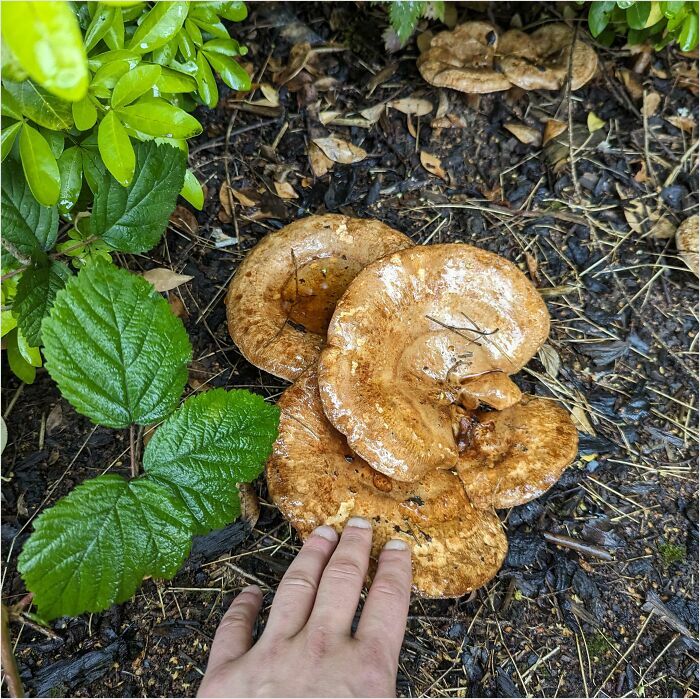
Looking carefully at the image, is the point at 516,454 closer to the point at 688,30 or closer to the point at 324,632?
the point at 324,632

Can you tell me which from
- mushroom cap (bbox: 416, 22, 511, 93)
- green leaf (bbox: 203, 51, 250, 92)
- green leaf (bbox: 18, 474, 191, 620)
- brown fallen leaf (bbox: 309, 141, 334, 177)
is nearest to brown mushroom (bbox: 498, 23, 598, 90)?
mushroom cap (bbox: 416, 22, 511, 93)

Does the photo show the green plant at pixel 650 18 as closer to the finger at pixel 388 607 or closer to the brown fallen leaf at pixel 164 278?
the brown fallen leaf at pixel 164 278

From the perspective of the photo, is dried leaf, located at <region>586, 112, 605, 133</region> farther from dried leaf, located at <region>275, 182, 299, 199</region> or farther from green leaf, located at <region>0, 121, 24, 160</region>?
green leaf, located at <region>0, 121, 24, 160</region>

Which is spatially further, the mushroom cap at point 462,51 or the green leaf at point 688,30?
the mushroom cap at point 462,51

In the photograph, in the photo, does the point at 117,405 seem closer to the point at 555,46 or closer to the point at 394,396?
the point at 394,396

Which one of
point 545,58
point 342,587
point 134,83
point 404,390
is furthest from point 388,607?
point 545,58

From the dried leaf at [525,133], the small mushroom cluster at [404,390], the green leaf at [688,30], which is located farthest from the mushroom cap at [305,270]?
the green leaf at [688,30]

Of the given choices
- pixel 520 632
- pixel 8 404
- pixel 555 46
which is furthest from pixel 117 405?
pixel 555 46
